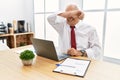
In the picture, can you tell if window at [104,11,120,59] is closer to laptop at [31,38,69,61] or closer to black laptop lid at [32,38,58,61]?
laptop at [31,38,69,61]

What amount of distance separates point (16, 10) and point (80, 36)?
2658 mm

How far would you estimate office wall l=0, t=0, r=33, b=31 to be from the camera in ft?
11.8

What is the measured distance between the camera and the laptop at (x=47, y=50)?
119 cm

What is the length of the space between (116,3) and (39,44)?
1.75 meters

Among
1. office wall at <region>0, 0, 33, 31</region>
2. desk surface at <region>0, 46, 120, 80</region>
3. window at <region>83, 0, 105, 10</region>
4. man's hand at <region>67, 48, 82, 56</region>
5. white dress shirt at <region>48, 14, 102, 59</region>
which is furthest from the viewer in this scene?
office wall at <region>0, 0, 33, 31</region>

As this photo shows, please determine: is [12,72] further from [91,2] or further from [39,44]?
[91,2]

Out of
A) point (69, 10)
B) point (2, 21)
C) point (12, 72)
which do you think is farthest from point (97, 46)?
point (2, 21)

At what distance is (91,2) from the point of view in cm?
281

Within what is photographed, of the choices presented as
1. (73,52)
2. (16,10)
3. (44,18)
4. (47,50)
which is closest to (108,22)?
(73,52)

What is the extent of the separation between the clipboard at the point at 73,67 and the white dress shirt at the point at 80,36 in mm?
370

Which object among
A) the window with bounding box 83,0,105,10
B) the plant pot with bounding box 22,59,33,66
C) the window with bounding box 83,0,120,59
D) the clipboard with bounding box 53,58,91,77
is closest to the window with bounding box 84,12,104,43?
the window with bounding box 83,0,120,59

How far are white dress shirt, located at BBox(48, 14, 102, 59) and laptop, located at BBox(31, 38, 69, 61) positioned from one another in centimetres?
34

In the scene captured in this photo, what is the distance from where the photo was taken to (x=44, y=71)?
3.45 ft

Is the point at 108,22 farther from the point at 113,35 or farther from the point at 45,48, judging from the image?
the point at 45,48
